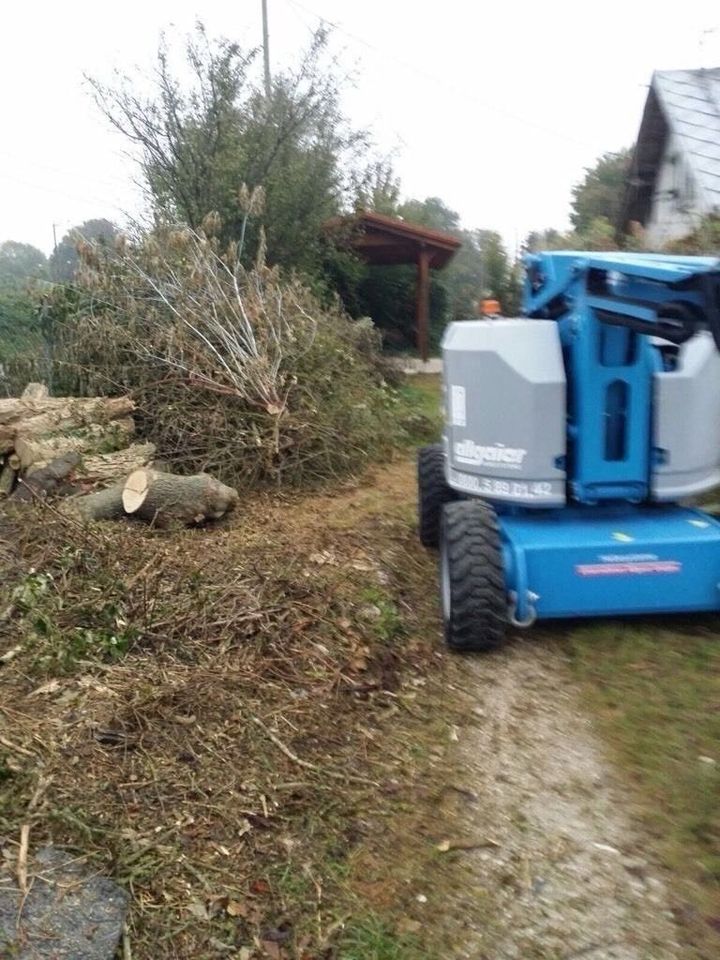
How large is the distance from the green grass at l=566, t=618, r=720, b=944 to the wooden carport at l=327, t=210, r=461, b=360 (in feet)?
41.8

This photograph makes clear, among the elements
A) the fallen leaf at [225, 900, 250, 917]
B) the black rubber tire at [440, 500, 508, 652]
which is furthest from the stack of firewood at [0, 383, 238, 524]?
the fallen leaf at [225, 900, 250, 917]

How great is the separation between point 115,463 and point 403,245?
37.5 feet

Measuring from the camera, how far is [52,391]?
35.4ft

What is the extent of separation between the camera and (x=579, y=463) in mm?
5316

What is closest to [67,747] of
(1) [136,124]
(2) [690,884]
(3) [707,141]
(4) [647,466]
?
(2) [690,884]

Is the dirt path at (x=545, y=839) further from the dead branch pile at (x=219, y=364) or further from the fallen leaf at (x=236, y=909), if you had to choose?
the dead branch pile at (x=219, y=364)

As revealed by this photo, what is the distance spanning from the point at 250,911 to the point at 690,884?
1.46 meters

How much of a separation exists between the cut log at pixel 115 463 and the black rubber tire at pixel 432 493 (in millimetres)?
2660

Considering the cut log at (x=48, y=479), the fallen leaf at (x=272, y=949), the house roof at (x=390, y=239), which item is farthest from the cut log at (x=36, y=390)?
the fallen leaf at (x=272, y=949)

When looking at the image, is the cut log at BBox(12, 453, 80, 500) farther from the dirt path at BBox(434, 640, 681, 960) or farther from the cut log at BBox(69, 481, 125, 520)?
the dirt path at BBox(434, 640, 681, 960)

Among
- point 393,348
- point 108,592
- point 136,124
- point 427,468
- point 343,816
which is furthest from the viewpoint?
point 393,348

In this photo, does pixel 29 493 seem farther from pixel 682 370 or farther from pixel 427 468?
pixel 682 370

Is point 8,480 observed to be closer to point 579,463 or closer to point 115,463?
point 115,463

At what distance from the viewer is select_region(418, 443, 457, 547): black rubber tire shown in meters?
6.88
